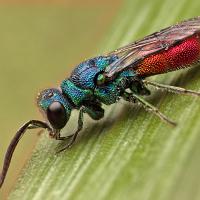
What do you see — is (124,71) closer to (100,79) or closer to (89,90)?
(100,79)

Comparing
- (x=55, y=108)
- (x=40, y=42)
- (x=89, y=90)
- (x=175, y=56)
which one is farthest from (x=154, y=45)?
(x=40, y=42)

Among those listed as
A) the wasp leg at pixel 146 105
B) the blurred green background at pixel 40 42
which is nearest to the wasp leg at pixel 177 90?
the wasp leg at pixel 146 105

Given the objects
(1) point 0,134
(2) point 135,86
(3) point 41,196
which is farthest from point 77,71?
→ (1) point 0,134

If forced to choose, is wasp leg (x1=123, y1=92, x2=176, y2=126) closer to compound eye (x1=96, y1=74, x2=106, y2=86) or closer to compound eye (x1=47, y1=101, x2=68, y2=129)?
compound eye (x1=96, y1=74, x2=106, y2=86)

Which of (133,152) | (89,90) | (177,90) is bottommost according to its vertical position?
(177,90)

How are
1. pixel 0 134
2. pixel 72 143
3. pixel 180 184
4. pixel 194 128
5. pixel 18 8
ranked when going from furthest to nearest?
pixel 18 8 < pixel 0 134 < pixel 72 143 < pixel 194 128 < pixel 180 184

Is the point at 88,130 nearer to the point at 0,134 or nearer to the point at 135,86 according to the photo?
the point at 135,86

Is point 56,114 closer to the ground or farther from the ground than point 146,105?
farther from the ground
